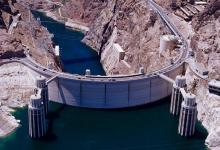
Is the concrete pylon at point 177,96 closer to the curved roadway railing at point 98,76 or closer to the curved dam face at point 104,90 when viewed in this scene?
the curved dam face at point 104,90

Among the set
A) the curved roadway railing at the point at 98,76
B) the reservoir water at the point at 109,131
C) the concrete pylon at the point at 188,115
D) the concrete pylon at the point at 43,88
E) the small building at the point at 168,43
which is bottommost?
Result: the reservoir water at the point at 109,131

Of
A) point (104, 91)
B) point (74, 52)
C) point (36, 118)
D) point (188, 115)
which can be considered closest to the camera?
point (36, 118)

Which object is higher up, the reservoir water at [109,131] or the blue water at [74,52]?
the blue water at [74,52]

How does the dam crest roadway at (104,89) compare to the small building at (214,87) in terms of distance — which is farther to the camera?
the dam crest roadway at (104,89)

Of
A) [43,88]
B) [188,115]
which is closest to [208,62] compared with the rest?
[188,115]

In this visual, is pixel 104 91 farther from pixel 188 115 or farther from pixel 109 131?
pixel 188 115

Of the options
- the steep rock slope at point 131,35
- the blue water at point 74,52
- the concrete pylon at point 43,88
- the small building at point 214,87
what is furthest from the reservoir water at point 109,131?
the blue water at point 74,52

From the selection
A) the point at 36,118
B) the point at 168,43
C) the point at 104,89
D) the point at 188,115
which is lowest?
the point at 36,118

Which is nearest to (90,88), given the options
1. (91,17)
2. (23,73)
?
(23,73)

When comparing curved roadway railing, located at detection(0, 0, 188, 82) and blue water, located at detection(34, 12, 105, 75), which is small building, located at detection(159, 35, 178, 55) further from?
blue water, located at detection(34, 12, 105, 75)

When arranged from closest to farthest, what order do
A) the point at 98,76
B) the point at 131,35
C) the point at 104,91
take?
1. the point at 104,91
2. the point at 98,76
3. the point at 131,35
